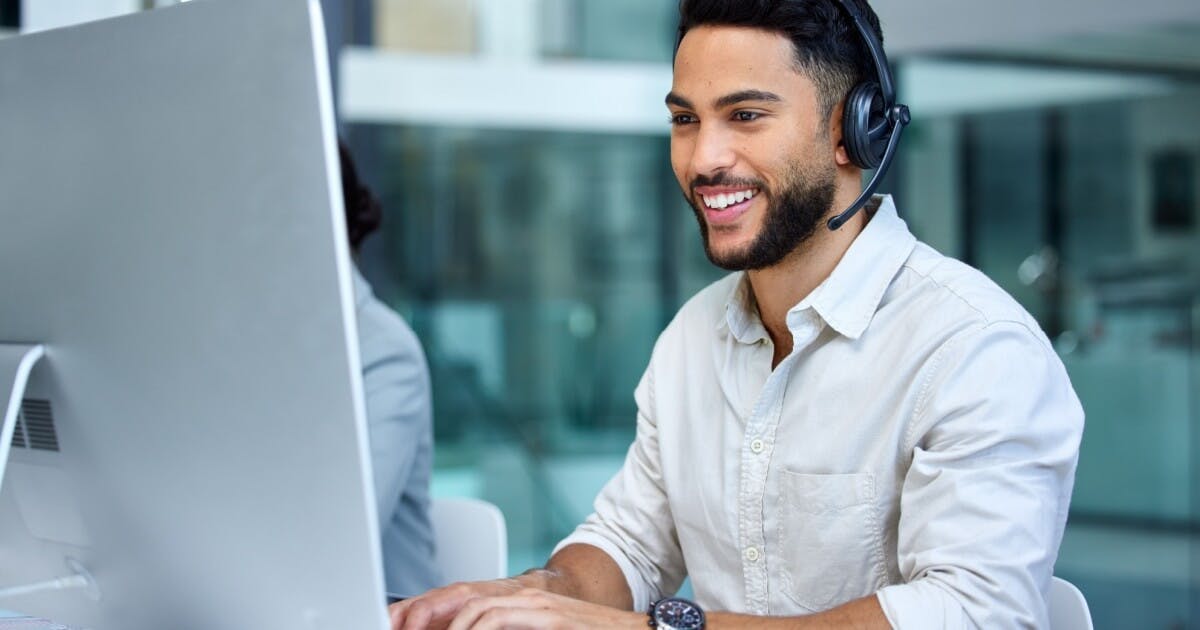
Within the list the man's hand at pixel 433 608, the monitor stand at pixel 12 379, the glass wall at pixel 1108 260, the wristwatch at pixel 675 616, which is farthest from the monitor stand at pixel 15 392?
the glass wall at pixel 1108 260

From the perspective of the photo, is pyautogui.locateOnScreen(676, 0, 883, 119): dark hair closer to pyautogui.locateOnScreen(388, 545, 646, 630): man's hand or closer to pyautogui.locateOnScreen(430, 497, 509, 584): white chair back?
pyautogui.locateOnScreen(388, 545, 646, 630): man's hand

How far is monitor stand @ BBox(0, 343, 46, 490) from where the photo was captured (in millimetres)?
1015

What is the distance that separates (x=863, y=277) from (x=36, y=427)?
0.86 metres

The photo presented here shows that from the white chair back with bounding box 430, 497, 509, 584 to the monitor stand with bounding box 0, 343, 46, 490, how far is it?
3.30 feet

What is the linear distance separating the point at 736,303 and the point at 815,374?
7.4 inches

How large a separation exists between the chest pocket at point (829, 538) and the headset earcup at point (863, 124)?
0.37 meters

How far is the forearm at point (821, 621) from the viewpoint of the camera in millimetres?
1178

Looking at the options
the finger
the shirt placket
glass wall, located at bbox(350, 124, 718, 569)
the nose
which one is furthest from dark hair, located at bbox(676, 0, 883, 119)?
glass wall, located at bbox(350, 124, 718, 569)

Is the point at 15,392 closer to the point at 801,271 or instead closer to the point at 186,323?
the point at 186,323

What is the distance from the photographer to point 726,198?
1443 millimetres

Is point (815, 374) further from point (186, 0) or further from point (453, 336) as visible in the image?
point (453, 336)

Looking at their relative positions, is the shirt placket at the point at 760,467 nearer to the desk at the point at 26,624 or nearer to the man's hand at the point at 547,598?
the man's hand at the point at 547,598

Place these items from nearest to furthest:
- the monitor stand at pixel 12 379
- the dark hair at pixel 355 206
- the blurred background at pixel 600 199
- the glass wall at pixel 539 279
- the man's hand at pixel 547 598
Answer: the monitor stand at pixel 12 379
the man's hand at pixel 547 598
the dark hair at pixel 355 206
the blurred background at pixel 600 199
the glass wall at pixel 539 279

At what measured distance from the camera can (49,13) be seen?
2.83m
